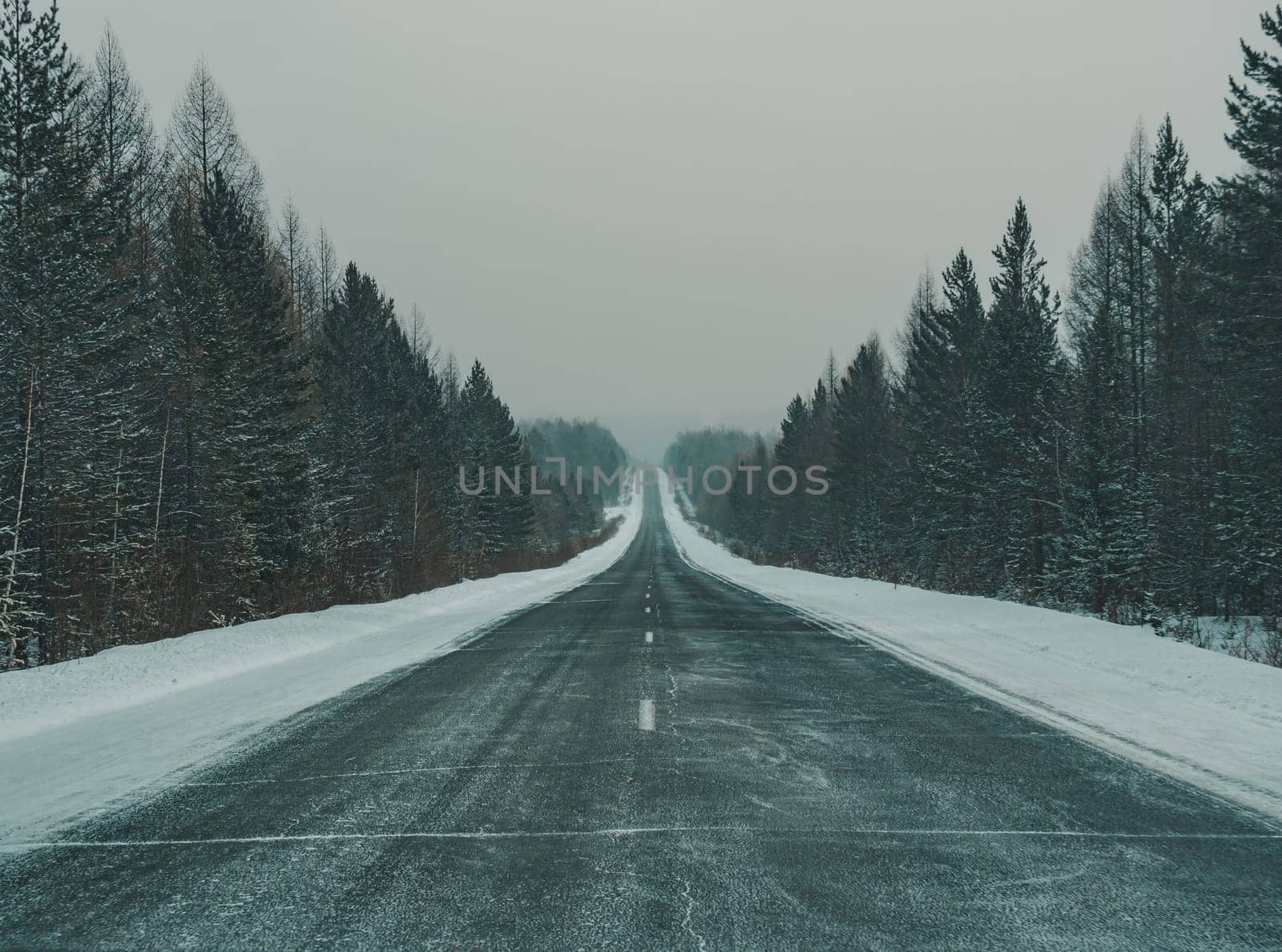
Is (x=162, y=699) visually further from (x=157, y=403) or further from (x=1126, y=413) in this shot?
(x=1126, y=413)

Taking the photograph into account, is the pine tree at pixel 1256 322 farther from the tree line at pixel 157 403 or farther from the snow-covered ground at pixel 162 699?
the tree line at pixel 157 403

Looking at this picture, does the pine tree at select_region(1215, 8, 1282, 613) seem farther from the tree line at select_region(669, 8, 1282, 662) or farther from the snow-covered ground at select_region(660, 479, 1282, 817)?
the snow-covered ground at select_region(660, 479, 1282, 817)

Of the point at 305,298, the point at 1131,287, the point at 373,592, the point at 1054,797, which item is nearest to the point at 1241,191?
the point at 1131,287

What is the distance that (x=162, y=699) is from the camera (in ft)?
30.3

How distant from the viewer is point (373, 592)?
80.8 ft

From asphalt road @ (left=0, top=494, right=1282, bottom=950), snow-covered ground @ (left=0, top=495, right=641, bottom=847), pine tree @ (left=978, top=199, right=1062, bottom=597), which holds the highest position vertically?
pine tree @ (left=978, top=199, right=1062, bottom=597)

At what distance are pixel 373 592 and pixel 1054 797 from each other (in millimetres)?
22805

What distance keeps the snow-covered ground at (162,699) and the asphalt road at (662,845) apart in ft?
2.10

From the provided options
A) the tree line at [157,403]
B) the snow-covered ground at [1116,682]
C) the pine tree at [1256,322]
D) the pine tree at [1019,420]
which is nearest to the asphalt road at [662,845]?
the snow-covered ground at [1116,682]

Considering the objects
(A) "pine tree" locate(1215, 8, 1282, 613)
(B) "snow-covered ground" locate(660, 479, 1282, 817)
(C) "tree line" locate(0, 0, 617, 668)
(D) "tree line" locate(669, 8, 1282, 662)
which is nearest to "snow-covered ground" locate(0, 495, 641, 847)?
(C) "tree line" locate(0, 0, 617, 668)

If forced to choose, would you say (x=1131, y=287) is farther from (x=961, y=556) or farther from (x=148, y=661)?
(x=148, y=661)

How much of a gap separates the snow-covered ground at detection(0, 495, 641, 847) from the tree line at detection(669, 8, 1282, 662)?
15166 mm

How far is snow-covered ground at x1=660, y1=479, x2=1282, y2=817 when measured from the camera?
19.8 feet

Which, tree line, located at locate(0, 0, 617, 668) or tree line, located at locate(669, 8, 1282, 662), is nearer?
tree line, located at locate(0, 0, 617, 668)
